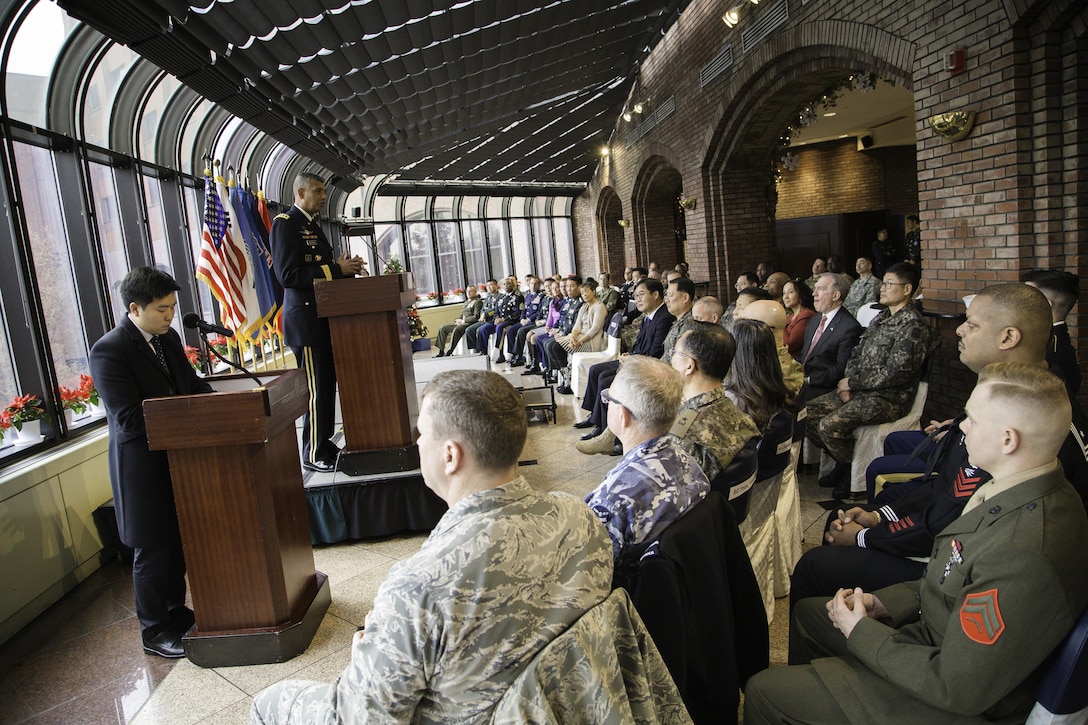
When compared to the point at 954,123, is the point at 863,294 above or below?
below

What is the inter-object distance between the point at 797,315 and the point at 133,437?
4.34 metres

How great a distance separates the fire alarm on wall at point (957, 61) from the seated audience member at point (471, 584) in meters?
4.44

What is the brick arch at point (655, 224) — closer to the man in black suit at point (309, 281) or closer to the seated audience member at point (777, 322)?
the seated audience member at point (777, 322)

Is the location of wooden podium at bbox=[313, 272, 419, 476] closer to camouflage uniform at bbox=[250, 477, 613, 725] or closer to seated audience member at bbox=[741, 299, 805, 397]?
seated audience member at bbox=[741, 299, 805, 397]

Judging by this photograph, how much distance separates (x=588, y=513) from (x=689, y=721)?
0.52m

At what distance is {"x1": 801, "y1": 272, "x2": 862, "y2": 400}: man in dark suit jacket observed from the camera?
434 centimetres

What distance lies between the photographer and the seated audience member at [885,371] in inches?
150

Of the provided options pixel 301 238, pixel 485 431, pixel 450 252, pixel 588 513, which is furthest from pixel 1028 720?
pixel 450 252

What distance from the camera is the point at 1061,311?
3.17 metres

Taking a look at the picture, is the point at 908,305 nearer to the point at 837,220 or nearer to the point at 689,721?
the point at 689,721

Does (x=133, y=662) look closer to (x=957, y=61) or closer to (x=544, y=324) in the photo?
(x=957, y=61)

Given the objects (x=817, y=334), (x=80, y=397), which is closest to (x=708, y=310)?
(x=817, y=334)

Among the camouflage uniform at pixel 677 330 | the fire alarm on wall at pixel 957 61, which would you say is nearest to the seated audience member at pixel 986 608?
the camouflage uniform at pixel 677 330

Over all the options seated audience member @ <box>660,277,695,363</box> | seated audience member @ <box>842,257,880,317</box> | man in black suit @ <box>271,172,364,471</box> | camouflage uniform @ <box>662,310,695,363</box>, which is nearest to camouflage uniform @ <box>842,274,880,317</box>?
seated audience member @ <box>842,257,880,317</box>
